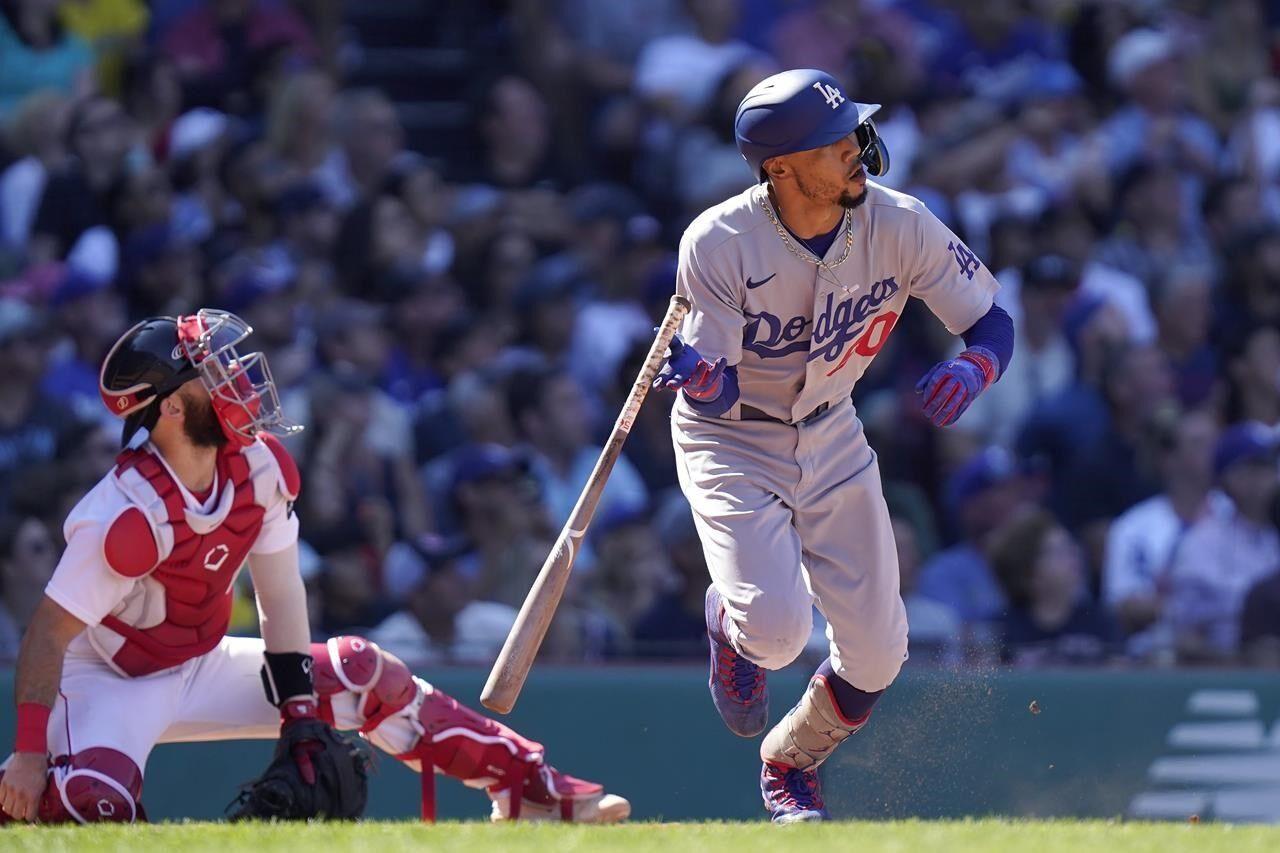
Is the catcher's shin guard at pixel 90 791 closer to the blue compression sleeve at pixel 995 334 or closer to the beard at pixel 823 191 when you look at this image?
the beard at pixel 823 191

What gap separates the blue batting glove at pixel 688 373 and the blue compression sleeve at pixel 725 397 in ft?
0.17

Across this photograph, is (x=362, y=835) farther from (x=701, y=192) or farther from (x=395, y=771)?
(x=701, y=192)

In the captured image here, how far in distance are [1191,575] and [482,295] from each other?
3.39 m

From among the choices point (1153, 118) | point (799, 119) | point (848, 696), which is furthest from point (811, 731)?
point (1153, 118)

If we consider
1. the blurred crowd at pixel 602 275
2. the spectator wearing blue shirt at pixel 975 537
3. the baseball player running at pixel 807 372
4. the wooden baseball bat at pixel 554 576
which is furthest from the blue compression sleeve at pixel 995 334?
the spectator wearing blue shirt at pixel 975 537

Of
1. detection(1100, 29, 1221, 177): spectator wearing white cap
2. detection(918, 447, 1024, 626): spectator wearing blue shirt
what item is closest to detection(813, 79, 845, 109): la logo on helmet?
detection(918, 447, 1024, 626): spectator wearing blue shirt

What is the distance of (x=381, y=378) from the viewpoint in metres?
9.02

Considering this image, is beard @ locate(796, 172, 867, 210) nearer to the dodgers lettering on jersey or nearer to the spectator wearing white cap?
the dodgers lettering on jersey

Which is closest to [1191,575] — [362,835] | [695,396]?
[695,396]

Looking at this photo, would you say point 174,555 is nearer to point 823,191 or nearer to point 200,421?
point 200,421

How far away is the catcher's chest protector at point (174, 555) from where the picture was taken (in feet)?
17.9

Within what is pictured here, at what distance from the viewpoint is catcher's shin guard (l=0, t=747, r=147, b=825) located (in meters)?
5.40

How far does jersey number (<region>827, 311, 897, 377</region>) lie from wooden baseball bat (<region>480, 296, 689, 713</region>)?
48cm

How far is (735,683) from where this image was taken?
5.81 metres
